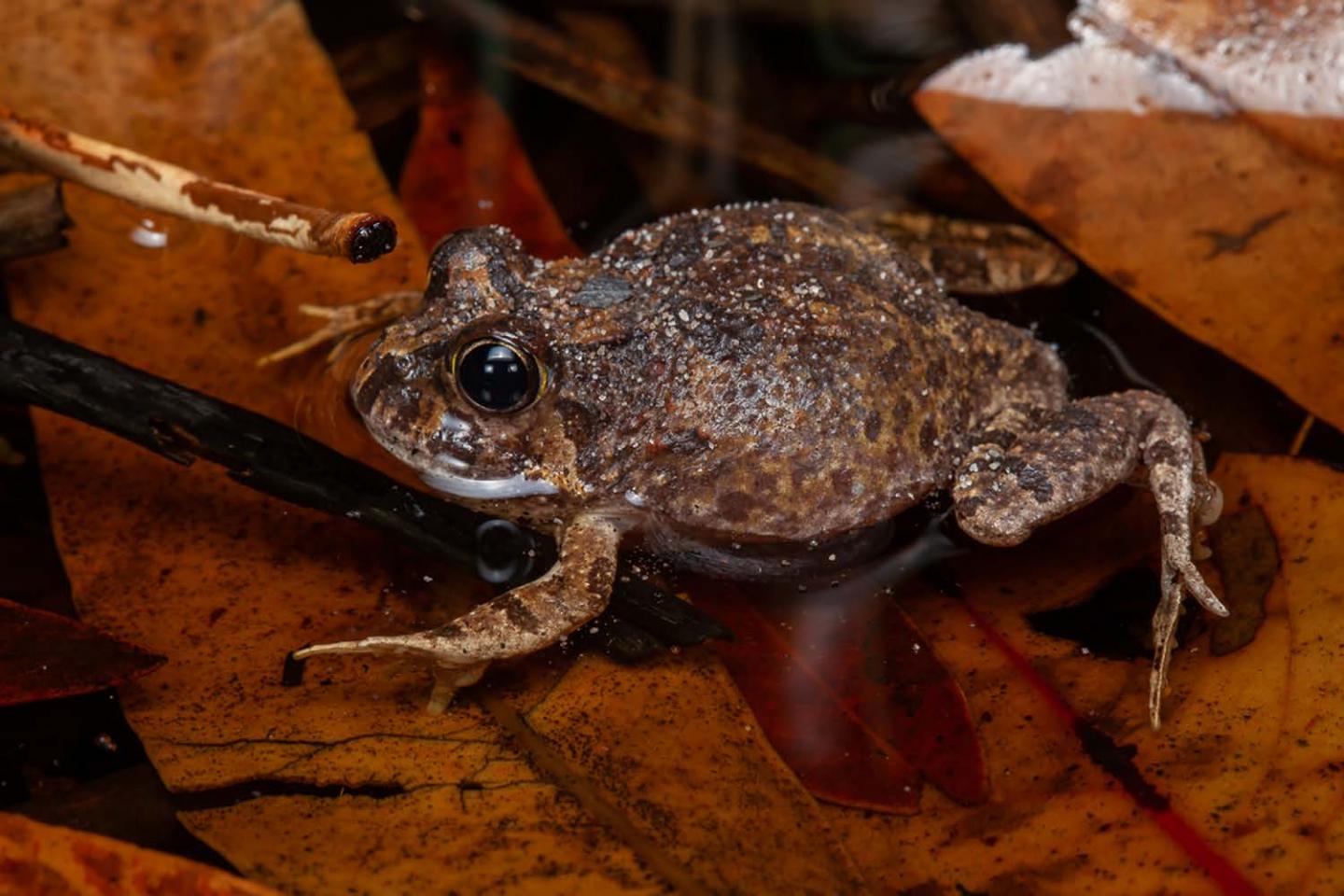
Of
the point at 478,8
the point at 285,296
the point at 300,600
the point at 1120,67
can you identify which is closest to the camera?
the point at 300,600

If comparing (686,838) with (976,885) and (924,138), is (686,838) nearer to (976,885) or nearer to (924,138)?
(976,885)

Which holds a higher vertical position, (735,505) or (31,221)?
(31,221)

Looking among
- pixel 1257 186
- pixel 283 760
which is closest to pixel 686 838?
pixel 283 760

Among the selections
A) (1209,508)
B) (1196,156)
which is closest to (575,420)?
(1209,508)

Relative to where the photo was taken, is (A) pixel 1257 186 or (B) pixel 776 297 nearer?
(B) pixel 776 297

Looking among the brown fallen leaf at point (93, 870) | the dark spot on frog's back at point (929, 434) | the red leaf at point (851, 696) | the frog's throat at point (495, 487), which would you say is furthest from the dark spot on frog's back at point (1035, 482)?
the brown fallen leaf at point (93, 870)

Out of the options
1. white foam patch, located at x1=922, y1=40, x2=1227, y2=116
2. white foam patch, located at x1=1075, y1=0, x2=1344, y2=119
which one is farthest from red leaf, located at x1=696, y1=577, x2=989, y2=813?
white foam patch, located at x1=1075, y1=0, x2=1344, y2=119

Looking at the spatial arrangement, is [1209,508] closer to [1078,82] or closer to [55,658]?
[1078,82]

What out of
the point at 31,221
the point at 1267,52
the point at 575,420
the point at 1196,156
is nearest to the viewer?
the point at 575,420

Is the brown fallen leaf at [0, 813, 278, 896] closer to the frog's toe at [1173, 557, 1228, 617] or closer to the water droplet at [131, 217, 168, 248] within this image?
the water droplet at [131, 217, 168, 248]
